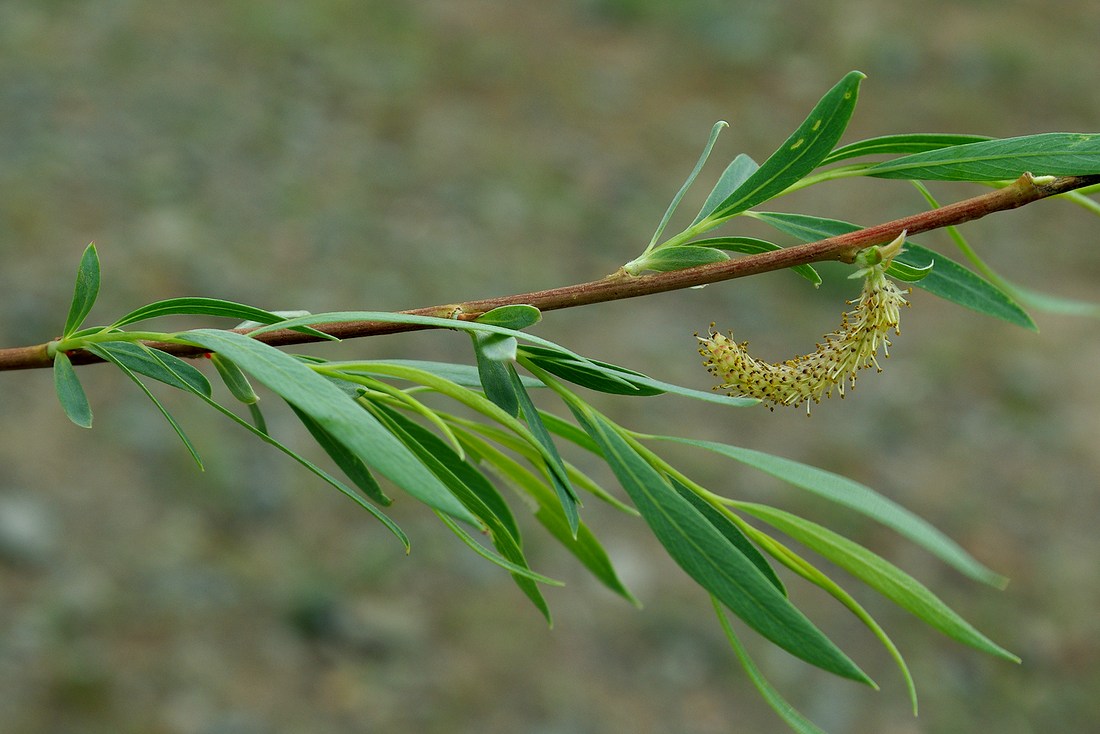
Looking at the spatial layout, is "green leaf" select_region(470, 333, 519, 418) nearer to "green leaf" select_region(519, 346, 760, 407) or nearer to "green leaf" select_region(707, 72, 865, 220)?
"green leaf" select_region(519, 346, 760, 407)

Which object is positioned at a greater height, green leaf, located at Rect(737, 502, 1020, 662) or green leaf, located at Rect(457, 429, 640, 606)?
green leaf, located at Rect(737, 502, 1020, 662)

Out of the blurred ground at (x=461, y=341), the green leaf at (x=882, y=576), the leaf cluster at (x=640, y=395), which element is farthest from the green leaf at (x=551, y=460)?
the blurred ground at (x=461, y=341)

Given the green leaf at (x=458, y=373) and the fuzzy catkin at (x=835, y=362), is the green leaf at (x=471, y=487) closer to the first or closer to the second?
the green leaf at (x=458, y=373)

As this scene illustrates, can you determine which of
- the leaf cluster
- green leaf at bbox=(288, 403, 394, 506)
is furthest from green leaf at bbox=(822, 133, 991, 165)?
green leaf at bbox=(288, 403, 394, 506)

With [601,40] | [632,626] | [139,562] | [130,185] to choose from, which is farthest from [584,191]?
[139,562]

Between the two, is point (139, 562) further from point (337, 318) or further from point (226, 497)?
point (337, 318)
